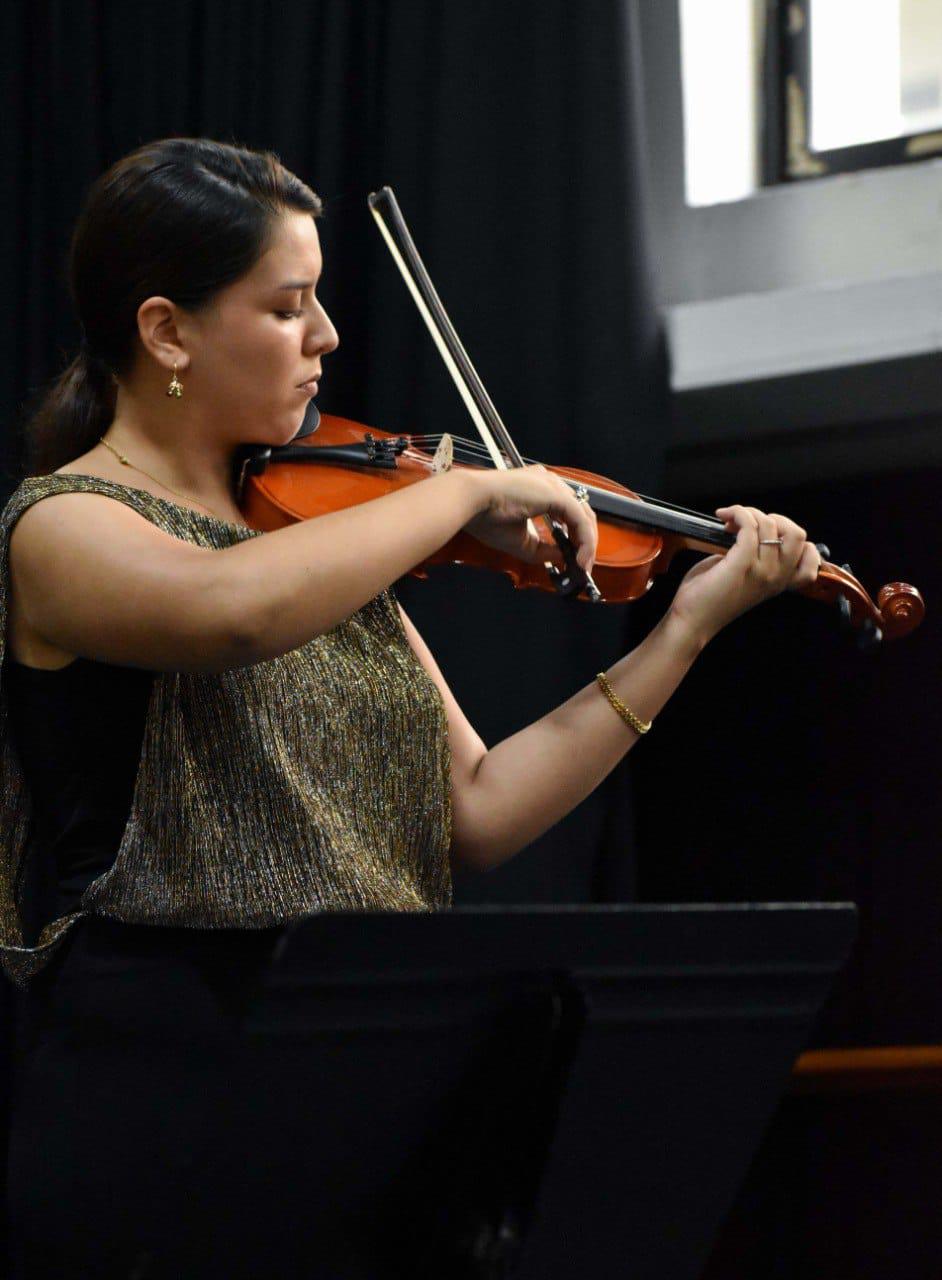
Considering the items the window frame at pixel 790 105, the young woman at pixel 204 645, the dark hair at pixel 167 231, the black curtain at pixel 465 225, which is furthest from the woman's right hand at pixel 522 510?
the window frame at pixel 790 105

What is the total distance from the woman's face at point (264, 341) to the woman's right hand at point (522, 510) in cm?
16

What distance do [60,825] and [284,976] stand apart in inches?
15.1

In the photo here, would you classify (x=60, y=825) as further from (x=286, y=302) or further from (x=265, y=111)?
(x=265, y=111)

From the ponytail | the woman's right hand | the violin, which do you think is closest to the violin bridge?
the violin

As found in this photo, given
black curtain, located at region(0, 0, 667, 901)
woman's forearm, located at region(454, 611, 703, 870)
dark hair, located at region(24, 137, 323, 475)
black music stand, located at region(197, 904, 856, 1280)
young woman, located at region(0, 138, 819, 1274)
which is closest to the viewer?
black music stand, located at region(197, 904, 856, 1280)

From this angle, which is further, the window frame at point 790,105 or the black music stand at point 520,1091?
the window frame at point 790,105

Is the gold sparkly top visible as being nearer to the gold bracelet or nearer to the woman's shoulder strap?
the woman's shoulder strap

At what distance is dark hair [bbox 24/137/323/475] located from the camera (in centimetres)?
107

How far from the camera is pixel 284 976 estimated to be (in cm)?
69

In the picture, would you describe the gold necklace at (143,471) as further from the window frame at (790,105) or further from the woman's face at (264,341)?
the window frame at (790,105)

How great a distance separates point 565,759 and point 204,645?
1.22 ft

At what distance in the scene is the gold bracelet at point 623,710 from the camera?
1206mm

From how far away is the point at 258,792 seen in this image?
1002 mm

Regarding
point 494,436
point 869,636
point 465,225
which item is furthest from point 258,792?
point 465,225
